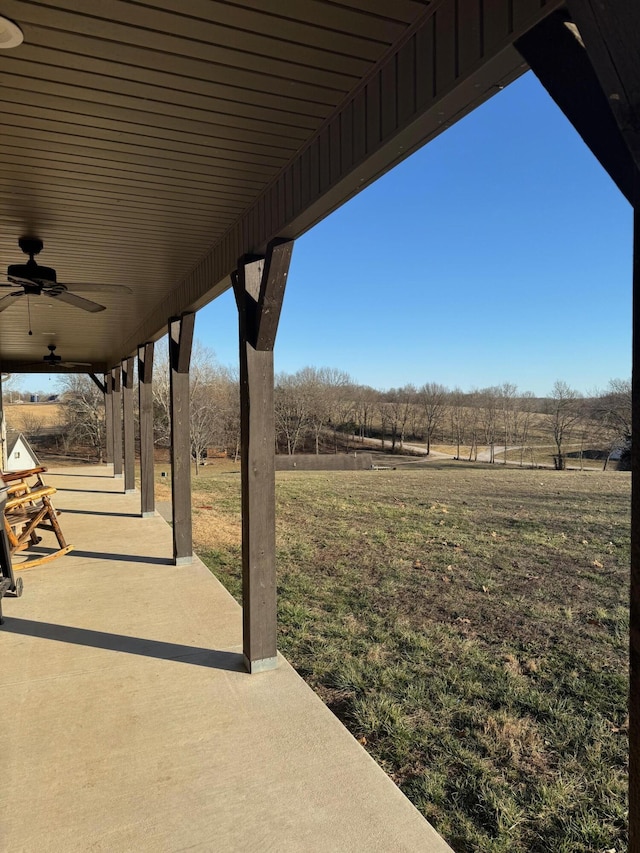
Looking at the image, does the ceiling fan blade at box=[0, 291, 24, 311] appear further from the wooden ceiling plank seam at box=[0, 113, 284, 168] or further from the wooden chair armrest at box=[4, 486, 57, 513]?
the wooden ceiling plank seam at box=[0, 113, 284, 168]

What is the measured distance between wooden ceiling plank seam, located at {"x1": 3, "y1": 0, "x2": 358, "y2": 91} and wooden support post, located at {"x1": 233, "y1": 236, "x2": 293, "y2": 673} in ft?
3.90

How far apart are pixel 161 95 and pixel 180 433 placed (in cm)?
355

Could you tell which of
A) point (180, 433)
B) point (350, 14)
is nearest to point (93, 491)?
point (180, 433)

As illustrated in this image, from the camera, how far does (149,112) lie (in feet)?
6.47

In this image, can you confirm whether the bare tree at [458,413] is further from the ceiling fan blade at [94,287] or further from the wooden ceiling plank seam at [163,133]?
the wooden ceiling plank seam at [163,133]

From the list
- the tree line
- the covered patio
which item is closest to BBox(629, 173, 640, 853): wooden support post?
the covered patio

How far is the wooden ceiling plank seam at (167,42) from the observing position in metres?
1.45

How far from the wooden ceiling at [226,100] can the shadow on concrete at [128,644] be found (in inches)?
95.7

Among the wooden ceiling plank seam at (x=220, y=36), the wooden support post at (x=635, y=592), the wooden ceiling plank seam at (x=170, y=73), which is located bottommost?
the wooden support post at (x=635, y=592)

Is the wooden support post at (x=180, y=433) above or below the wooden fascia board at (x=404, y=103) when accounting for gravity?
below

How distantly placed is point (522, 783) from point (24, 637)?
121 inches

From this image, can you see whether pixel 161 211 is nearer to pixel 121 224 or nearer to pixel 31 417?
pixel 121 224

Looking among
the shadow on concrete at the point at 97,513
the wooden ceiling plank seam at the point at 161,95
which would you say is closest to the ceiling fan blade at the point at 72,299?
the wooden ceiling plank seam at the point at 161,95

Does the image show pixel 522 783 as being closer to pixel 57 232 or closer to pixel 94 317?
pixel 57 232
